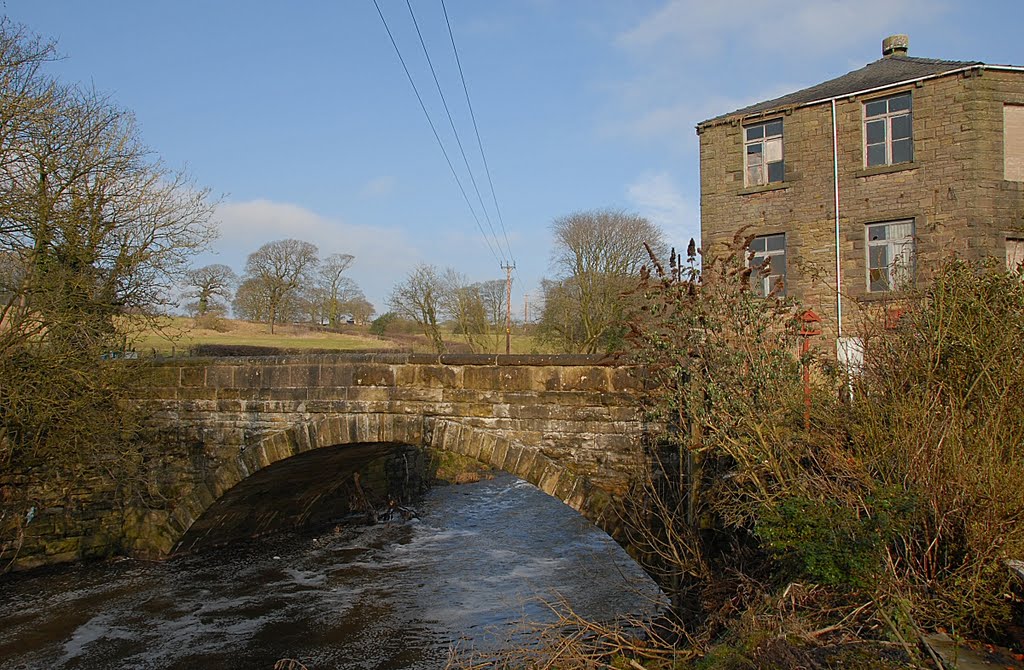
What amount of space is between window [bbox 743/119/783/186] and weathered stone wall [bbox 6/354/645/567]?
427 inches

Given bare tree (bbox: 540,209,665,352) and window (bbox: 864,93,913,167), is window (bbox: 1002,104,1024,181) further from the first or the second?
bare tree (bbox: 540,209,665,352)

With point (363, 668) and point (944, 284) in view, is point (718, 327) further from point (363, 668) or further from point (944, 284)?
point (363, 668)

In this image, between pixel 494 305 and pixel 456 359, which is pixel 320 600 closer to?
pixel 456 359

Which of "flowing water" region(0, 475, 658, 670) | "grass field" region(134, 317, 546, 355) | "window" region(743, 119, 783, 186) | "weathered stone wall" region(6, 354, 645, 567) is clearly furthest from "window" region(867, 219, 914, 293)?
"grass field" region(134, 317, 546, 355)

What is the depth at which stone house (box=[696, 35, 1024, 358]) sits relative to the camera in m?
13.5

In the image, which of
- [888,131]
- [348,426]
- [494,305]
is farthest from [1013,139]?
[494,305]

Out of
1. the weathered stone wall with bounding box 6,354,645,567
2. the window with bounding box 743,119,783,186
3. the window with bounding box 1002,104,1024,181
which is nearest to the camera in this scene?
the weathered stone wall with bounding box 6,354,645,567

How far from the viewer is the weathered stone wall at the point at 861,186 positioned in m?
13.5

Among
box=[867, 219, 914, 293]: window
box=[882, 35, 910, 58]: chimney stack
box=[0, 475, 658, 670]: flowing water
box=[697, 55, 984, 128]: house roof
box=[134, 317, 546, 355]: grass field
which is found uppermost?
box=[882, 35, 910, 58]: chimney stack

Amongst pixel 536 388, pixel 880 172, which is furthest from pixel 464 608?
pixel 880 172

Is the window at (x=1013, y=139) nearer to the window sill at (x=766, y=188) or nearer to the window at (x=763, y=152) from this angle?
the window sill at (x=766, y=188)

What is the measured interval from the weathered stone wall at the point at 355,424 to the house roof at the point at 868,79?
11478 mm

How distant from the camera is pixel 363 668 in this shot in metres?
7.34

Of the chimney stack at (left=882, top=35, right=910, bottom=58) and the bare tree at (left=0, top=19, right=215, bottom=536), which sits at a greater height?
the chimney stack at (left=882, top=35, right=910, bottom=58)
